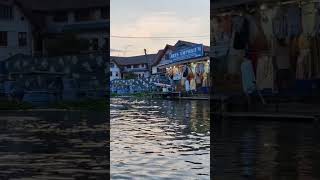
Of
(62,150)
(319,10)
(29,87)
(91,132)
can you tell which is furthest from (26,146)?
(319,10)

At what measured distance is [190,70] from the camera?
52.7m

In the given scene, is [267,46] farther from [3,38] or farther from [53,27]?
[3,38]

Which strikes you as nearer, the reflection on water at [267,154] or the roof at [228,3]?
the reflection on water at [267,154]

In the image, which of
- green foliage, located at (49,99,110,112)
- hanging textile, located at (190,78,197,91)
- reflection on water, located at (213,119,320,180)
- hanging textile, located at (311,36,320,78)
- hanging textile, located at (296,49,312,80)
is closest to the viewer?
reflection on water, located at (213,119,320,180)

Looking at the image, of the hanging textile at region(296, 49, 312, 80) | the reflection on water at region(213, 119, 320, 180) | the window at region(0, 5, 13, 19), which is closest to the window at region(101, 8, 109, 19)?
the window at region(0, 5, 13, 19)

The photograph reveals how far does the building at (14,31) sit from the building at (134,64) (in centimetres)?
6165

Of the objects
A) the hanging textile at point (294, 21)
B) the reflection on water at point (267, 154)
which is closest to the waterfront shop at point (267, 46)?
the hanging textile at point (294, 21)

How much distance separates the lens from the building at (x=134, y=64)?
86938 millimetres

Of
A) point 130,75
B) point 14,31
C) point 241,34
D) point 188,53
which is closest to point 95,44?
point 14,31

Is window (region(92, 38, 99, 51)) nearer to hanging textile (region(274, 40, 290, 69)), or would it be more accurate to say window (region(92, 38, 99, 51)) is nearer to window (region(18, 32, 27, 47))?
window (region(18, 32, 27, 47))

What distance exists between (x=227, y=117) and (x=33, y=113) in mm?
7080

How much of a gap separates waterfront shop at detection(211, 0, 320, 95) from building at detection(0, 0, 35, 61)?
22.4ft

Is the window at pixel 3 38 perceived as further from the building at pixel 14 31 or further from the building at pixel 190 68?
the building at pixel 190 68

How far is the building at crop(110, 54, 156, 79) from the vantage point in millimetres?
86938
